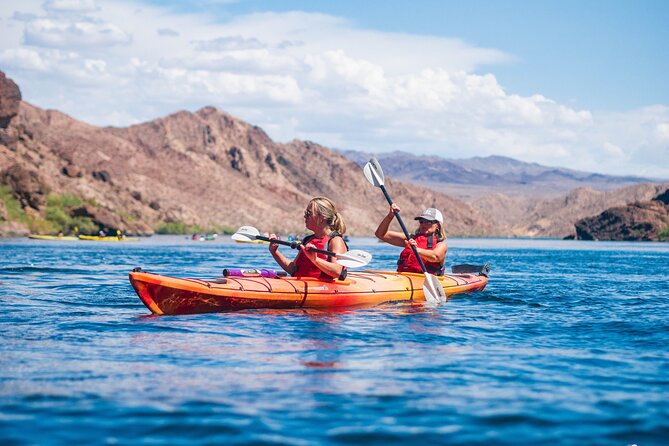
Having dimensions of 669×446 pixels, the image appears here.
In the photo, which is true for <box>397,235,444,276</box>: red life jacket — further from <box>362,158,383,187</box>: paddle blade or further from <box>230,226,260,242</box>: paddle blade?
<box>230,226,260,242</box>: paddle blade

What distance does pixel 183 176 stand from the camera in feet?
385

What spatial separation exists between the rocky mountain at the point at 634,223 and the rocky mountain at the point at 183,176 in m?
38.3

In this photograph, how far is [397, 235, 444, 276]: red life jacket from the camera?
14.3m

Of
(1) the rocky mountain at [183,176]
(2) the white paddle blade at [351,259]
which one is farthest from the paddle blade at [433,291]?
(1) the rocky mountain at [183,176]

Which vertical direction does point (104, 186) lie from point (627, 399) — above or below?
above

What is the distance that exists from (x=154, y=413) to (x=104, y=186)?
82608 millimetres

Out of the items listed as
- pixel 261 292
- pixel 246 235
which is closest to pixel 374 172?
pixel 246 235

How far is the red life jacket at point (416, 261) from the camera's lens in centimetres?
1428

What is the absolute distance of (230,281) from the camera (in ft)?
37.6

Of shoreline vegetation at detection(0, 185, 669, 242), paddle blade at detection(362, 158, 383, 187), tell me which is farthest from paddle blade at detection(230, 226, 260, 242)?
shoreline vegetation at detection(0, 185, 669, 242)

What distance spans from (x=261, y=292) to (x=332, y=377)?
4561 mm

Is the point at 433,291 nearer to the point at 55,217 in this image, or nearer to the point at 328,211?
the point at 328,211

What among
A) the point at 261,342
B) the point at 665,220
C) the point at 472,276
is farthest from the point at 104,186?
the point at 261,342

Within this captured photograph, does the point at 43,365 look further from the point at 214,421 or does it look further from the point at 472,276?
the point at 472,276
